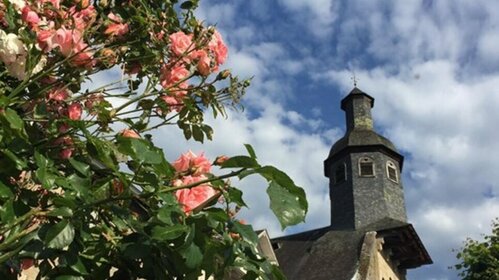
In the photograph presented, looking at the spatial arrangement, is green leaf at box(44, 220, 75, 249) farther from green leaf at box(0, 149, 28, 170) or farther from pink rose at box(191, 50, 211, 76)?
pink rose at box(191, 50, 211, 76)

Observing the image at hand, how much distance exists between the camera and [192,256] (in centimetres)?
162

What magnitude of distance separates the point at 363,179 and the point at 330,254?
4.02 metres

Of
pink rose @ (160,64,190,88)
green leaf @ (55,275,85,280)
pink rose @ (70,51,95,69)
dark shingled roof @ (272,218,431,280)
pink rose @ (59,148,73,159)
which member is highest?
dark shingled roof @ (272,218,431,280)

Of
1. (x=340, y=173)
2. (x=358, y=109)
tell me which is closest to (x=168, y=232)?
(x=340, y=173)

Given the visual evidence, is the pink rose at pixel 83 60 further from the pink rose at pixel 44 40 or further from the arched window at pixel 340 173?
the arched window at pixel 340 173

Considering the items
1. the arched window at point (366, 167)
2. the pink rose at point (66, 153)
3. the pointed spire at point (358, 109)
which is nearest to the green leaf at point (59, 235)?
the pink rose at point (66, 153)

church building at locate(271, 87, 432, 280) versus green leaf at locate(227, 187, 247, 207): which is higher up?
church building at locate(271, 87, 432, 280)

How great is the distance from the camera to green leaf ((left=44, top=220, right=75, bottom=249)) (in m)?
1.56

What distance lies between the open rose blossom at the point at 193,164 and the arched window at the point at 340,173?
25771 mm

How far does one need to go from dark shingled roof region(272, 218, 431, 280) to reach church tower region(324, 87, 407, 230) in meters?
0.63

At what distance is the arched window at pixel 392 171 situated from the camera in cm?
2709

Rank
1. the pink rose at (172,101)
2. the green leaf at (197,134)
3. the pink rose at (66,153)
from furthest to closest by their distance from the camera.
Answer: the green leaf at (197,134), the pink rose at (172,101), the pink rose at (66,153)

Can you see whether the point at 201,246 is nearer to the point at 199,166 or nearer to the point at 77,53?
the point at 199,166

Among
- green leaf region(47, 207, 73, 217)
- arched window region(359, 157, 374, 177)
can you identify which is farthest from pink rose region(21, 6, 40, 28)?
arched window region(359, 157, 374, 177)
